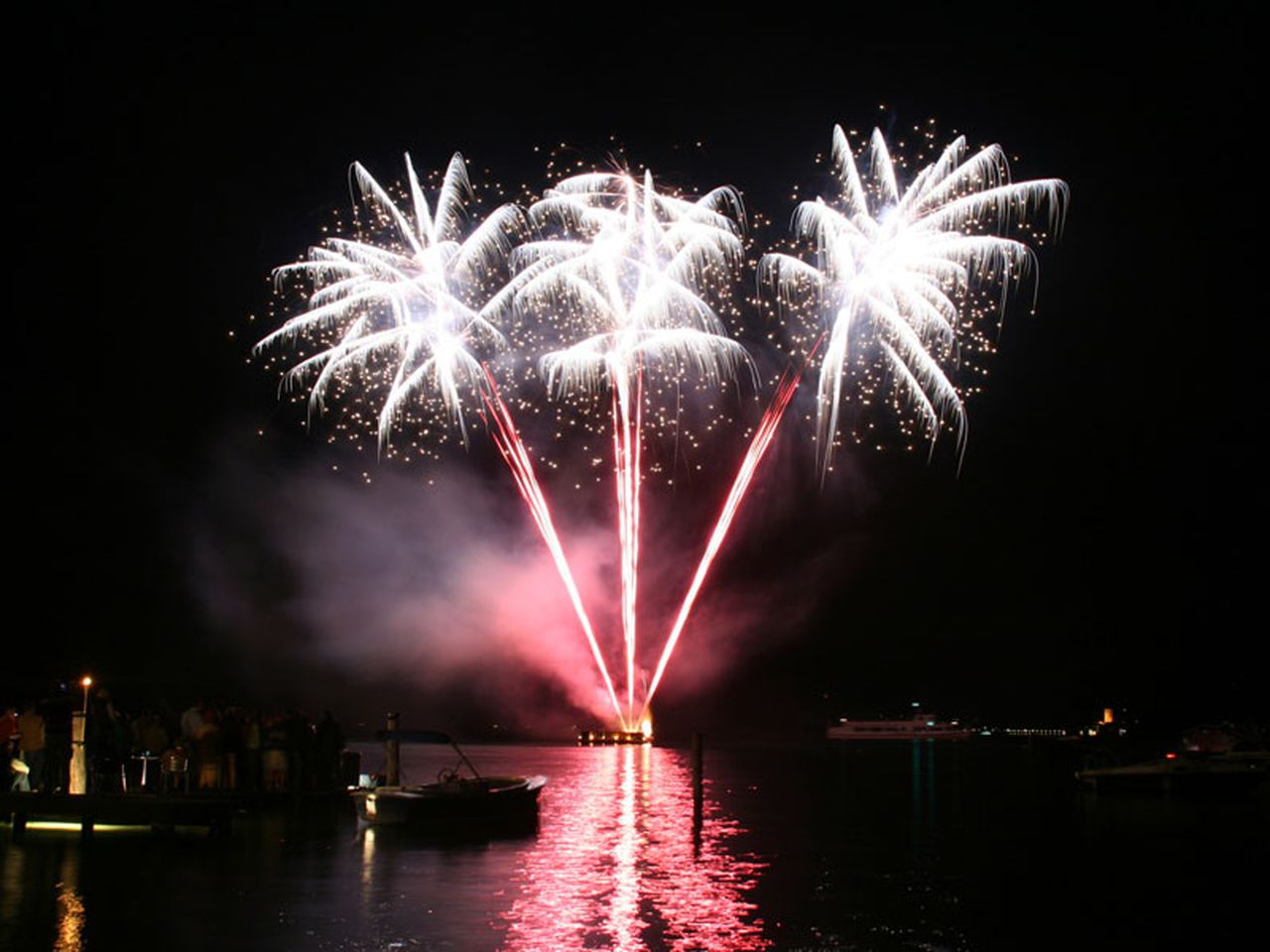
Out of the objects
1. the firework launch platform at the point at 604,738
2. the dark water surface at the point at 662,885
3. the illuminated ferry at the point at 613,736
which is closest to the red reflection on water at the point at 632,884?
the dark water surface at the point at 662,885

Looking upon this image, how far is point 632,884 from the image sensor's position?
15.1m

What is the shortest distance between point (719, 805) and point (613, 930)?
16.2 meters

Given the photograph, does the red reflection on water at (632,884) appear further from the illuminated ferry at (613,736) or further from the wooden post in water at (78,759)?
the illuminated ferry at (613,736)

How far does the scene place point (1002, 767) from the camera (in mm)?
56219

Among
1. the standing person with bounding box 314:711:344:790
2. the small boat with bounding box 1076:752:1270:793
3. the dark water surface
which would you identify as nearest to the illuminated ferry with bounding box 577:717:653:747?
the small boat with bounding box 1076:752:1270:793

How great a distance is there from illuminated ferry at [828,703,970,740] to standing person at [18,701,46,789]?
108 metres

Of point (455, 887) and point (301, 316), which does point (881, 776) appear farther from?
point (455, 887)

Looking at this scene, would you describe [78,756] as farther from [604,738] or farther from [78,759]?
[604,738]

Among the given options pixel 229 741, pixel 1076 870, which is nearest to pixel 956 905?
pixel 1076 870

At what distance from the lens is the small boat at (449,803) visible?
69.3 feet

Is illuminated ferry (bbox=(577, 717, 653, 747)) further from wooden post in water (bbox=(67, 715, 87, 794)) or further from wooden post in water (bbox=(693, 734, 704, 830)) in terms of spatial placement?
wooden post in water (bbox=(67, 715, 87, 794))

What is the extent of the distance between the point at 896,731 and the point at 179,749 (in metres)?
110

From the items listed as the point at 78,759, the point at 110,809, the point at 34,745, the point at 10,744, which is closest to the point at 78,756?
the point at 78,759

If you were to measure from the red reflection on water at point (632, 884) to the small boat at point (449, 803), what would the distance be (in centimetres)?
66
